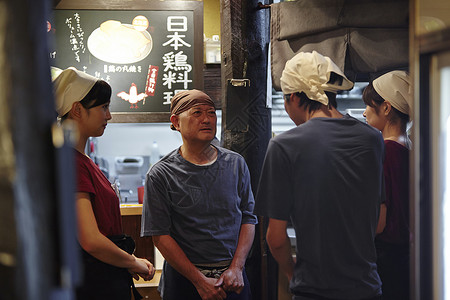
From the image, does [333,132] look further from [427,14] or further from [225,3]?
[225,3]

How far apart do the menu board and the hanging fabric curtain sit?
138 centimetres

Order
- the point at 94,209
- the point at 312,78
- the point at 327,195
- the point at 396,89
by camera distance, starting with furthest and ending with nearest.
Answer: the point at 396,89 < the point at 94,209 < the point at 312,78 < the point at 327,195

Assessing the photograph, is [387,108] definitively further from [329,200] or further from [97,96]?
[97,96]

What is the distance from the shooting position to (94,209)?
2.30 m

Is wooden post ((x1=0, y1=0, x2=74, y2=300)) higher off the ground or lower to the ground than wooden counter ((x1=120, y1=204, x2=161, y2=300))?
higher

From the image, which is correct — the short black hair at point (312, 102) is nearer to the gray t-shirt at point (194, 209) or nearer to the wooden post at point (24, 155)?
the gray t-shirt at point (194, 209)

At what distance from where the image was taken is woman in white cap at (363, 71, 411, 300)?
7.78 ft

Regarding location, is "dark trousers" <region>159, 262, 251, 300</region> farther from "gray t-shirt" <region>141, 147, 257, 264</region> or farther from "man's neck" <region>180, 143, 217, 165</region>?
"man's neck" <region>180, 143, 217, 165</region>

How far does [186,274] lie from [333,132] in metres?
1.20

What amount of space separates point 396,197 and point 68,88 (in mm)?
1782

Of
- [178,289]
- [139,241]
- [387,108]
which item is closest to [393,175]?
[387,108]

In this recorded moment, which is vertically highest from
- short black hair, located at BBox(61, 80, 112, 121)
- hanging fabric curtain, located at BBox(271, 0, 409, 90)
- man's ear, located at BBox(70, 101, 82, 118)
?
hanging fabric curtain, located at BBox(271, 0, 409, 90)

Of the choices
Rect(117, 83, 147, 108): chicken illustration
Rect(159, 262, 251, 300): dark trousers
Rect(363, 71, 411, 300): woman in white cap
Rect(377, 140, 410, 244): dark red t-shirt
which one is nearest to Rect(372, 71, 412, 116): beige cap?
Rect(363, 71, 411, 300): woman in white cap

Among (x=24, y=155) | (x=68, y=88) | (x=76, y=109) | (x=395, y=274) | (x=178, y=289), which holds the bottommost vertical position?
(x=178, y=289)
